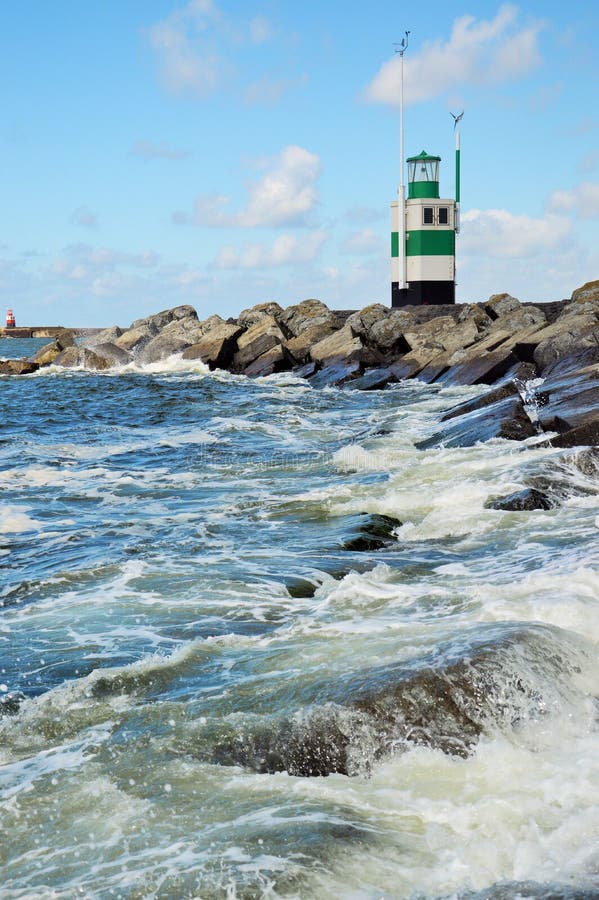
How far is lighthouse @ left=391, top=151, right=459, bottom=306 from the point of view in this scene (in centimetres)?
3619

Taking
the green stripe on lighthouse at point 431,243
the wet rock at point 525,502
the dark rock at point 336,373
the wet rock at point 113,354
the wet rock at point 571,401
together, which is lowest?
the wet rock at point 525,502

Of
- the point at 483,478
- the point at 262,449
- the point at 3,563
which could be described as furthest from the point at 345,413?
the point at 3,563

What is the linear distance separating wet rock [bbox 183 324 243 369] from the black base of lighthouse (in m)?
8.47

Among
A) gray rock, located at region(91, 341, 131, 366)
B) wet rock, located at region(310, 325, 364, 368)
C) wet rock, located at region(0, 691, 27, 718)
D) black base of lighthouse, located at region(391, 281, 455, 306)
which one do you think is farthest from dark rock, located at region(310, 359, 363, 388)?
wet rock, located at region(0, 691, 27, 718)

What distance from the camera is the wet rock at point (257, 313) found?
35.0 m

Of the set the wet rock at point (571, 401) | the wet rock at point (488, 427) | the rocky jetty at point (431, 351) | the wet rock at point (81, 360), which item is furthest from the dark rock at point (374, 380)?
the wet rock at point (81, 360)

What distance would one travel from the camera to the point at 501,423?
11578 millimetres

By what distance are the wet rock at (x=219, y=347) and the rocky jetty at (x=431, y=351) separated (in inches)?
1.4

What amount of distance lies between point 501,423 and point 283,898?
9029 millimetres

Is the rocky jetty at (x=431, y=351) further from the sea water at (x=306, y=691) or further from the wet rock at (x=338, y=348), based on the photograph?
the sea water at (x=306, y=691)

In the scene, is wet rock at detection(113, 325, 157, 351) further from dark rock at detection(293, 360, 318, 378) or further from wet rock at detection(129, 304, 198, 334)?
dark rock at detection(293, 360, 318, 378)

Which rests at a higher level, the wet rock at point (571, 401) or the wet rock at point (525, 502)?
the wet rock at point (571, 401)

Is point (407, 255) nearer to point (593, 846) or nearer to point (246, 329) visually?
point (246, 329)

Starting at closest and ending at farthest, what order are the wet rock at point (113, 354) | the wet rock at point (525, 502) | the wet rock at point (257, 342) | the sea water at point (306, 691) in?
the sea water at point (306, 691), the wet rock at point (525, 502), the wet rock at point (257, 342), the wet rock at point (113, 354)
